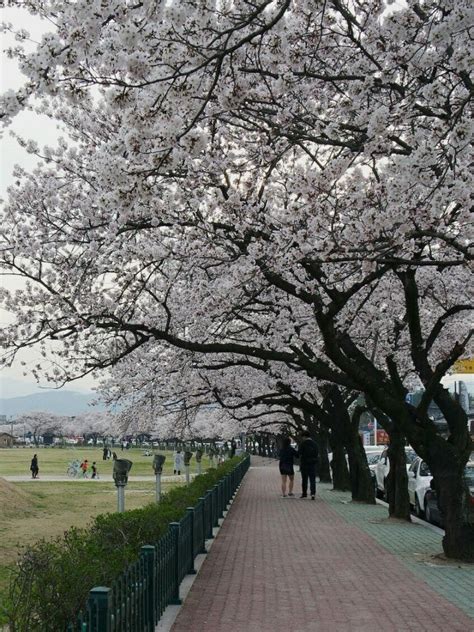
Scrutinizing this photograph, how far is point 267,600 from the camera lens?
913cm

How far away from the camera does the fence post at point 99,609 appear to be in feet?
15.8

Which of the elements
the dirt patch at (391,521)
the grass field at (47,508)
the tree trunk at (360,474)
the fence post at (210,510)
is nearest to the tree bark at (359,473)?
the tree trunk at (360,474)

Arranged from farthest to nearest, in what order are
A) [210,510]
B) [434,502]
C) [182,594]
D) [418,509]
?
[418,509]
[434,502]
[210,510]
[182,594]

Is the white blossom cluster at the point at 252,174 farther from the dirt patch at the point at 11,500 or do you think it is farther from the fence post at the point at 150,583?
the dirt patch at the point at 11,500

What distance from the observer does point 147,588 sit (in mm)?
6902

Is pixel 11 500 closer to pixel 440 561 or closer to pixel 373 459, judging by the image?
pixel 373 459

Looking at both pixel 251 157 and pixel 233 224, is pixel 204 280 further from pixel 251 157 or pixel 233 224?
pixel 251 157

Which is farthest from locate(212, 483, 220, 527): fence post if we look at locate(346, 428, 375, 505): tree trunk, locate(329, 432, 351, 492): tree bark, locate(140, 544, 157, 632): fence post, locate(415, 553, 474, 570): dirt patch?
locate(329, 432, 351, 492): tree bark

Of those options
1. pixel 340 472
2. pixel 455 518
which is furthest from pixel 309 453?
pixel 455 518

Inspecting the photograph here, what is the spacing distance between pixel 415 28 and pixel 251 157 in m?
3.97

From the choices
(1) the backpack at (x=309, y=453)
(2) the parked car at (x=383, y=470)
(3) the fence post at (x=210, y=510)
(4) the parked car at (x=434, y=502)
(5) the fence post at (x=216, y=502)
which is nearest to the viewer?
(3) the fence post at (x=210, y=510)

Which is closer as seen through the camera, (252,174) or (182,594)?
(182,594)

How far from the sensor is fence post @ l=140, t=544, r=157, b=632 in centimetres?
692

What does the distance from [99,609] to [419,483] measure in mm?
15836
